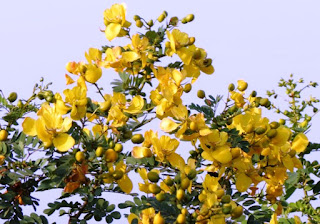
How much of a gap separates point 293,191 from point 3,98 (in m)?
1.52

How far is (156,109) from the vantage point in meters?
2.22

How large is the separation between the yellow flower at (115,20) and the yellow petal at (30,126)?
68cm

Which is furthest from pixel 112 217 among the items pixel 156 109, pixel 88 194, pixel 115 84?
pixel 115 84

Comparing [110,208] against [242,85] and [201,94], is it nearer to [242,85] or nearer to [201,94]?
[201,94]

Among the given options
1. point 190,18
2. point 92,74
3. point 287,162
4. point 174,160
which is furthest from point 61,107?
point 287,162

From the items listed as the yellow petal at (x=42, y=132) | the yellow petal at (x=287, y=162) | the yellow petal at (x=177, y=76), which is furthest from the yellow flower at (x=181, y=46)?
the yellow petal at (x=42, y=132)

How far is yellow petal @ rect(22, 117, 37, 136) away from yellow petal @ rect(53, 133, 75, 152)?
94 mm

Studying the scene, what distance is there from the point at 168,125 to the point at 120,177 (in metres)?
0.28

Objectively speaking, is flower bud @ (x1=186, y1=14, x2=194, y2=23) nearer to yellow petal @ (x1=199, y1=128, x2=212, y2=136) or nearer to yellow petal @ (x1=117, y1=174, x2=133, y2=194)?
yellow petal @ (x1=199, y1=128, x2=212, y2=136)

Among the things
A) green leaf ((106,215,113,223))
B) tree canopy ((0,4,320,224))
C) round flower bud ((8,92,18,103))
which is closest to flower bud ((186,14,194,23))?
tree canopy ((0,4,320,224))

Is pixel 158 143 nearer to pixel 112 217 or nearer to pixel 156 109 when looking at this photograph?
pixel 156 109

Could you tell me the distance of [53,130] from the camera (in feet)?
6.52

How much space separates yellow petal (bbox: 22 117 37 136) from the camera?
6.61 ft

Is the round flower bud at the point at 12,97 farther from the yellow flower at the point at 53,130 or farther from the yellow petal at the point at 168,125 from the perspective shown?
the yellow petal at the point at 168,125
